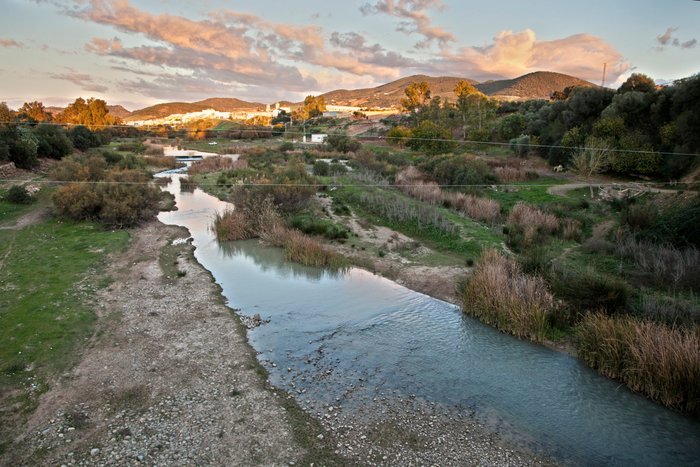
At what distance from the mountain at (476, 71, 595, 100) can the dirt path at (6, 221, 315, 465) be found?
109m

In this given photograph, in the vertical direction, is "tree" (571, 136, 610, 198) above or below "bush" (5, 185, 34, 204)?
above

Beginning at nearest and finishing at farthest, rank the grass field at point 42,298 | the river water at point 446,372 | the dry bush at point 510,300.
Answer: the river water at point 446,372 < the grass field at point 42,298 < the dry bush at point 510,300

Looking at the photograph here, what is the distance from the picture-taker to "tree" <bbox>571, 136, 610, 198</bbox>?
30.2m

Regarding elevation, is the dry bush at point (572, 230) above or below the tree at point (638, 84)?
below

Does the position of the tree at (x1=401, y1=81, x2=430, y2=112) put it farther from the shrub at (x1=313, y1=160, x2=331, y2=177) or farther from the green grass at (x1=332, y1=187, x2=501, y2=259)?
the green grass at (x1=332, y1=187, x2=501, y2=259)

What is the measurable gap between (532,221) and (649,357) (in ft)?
46.2

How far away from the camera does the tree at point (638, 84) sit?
37312mm

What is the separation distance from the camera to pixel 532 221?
2405 centimetres

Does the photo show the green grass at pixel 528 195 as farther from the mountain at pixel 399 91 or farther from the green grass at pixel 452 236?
the mountain at pixel 399 91

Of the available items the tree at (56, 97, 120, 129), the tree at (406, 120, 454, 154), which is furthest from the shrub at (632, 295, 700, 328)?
the tree at (56, 97, 120, 129)

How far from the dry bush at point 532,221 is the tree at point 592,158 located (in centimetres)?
730

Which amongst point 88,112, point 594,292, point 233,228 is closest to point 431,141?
point 233,228

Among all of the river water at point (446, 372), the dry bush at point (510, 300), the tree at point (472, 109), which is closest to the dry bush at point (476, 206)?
the river water at point (446, 372)

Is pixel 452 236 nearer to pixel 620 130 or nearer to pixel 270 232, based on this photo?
pixel 270 232
